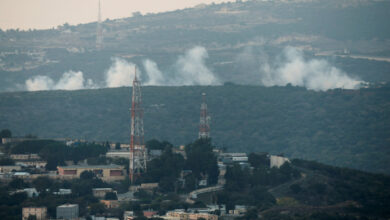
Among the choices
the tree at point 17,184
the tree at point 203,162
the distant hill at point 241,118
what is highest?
the distant hill at point 241,118

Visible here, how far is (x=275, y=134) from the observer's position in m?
170

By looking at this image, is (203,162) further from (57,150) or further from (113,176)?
(57,150)

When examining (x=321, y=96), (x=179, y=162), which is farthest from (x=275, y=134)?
(x=179, y=162)

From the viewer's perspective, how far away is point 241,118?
17725cm

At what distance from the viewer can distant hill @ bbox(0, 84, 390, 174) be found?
159500 mm

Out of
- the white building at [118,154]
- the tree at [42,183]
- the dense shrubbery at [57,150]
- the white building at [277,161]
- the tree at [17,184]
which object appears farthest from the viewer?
the white building at [277,161]

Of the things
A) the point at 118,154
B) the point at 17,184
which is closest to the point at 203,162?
the point at 118,154

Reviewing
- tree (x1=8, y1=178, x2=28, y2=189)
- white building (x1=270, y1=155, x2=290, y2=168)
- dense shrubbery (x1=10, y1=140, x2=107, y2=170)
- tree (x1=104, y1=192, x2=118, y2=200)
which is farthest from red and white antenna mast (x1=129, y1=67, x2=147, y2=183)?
white building (x1=270, y1=155, x2=290, y2=168)

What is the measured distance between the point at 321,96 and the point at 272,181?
249 feet

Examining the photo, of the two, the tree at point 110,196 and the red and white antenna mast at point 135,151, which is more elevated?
the red and white antenna mast at point 135,151

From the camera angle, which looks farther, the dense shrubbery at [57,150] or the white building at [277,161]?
the white building at [277,161]

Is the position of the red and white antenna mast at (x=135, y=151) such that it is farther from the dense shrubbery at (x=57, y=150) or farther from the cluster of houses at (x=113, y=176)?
the dense shrubbery at (x=57, y=150)

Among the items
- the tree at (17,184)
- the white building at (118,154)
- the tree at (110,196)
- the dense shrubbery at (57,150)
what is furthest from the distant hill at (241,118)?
the tree at (110,196)

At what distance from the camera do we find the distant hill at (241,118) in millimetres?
159500
